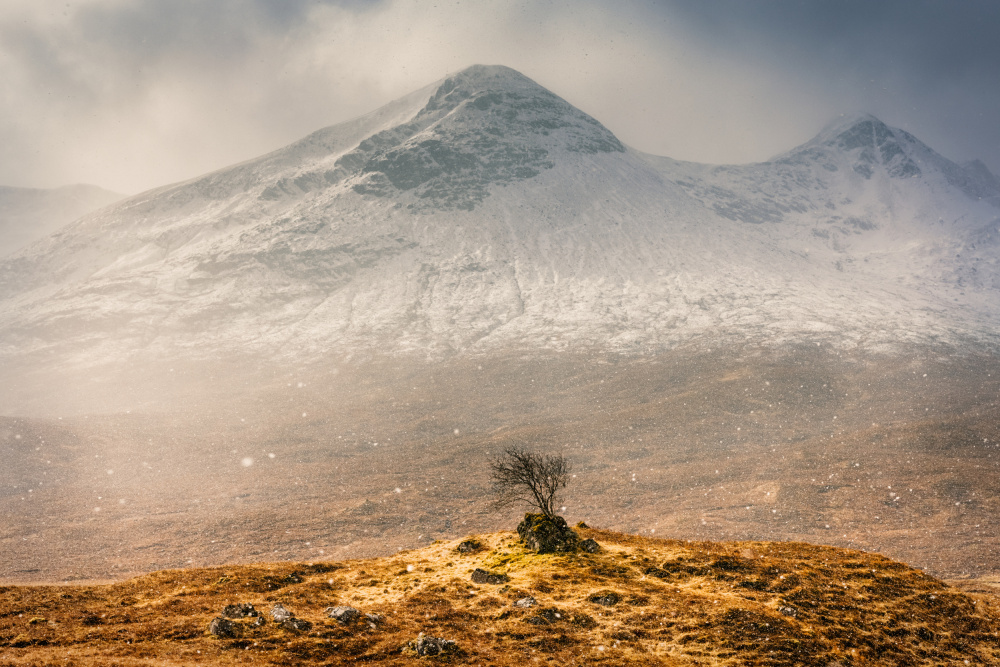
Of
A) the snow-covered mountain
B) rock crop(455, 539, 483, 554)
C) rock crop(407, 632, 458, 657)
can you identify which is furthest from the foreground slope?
the snow-covered mountain

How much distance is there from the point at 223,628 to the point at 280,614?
4.41 ft

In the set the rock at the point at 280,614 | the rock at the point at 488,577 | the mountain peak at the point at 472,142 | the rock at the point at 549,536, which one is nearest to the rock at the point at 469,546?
the rock at the point at 549,536

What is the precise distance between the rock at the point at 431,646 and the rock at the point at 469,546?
6.59 metres

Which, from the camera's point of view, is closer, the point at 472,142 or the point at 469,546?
the point at 469,546

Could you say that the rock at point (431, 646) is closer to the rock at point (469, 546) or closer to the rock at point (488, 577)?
the rock at point (488, 577)

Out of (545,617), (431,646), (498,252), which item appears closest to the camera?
(431,646)

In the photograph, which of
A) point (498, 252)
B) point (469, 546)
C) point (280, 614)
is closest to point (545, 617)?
point (469, 546)

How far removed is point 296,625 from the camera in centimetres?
1345

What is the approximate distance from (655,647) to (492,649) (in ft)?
12.8

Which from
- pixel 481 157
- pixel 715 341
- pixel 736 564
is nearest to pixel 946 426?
pixel 715 341

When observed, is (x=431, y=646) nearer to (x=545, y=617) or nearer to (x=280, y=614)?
(x=545, y=617)

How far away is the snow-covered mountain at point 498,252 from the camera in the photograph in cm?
10450

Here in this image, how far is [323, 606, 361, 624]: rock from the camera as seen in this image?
13930 mm

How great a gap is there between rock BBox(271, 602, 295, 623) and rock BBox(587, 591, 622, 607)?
804 cm
